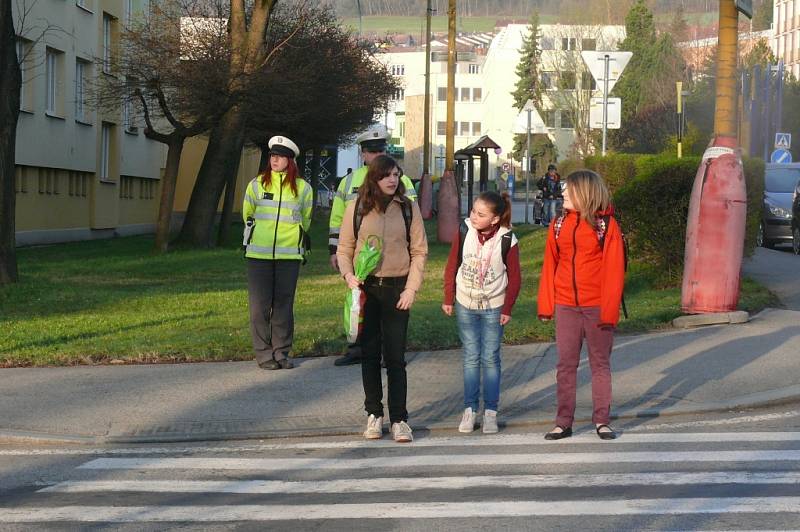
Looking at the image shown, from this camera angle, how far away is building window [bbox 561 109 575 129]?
86688mm

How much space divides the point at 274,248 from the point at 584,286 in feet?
11.3

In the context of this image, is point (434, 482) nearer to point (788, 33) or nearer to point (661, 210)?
point (661, 210)

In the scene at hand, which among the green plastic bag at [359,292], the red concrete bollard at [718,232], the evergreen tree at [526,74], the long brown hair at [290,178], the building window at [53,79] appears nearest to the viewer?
the green plastic bag at [359,292]

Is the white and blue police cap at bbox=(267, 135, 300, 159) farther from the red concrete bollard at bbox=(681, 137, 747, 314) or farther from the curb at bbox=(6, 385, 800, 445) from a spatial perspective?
the red concrete bollard at bbox=(681, 137, 747, 314)

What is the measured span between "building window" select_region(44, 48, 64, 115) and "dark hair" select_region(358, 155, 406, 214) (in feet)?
93.5

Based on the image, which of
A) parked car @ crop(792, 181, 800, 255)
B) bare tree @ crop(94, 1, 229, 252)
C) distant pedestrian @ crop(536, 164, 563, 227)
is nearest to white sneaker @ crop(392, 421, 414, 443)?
parked car @ crop(792, 181, 800, 255)

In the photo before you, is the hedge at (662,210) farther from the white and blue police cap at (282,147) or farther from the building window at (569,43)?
the building window at (569,43)

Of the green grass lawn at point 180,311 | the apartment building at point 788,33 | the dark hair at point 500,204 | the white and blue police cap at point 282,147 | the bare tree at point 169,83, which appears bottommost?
the green grass lawn at point 180,311

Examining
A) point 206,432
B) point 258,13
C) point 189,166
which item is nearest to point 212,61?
point 258,13

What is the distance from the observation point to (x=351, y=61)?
4241 cm

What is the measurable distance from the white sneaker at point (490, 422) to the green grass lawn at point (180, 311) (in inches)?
141

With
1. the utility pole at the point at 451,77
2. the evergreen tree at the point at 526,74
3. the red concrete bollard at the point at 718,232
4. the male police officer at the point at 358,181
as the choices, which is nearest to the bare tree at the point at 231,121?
the utility pole at the point at 451,77

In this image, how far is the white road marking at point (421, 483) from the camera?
700cm

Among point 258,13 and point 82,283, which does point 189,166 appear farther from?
point 82,283
